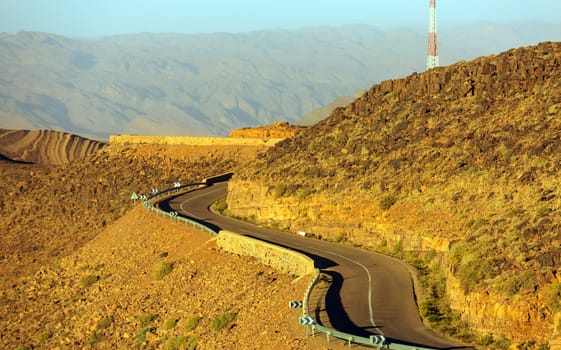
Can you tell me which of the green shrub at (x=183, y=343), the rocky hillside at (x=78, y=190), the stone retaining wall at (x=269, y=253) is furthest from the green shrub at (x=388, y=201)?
the rocky hillside at (x=78, y=190)

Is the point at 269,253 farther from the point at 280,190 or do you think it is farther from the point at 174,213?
the point at 174,213

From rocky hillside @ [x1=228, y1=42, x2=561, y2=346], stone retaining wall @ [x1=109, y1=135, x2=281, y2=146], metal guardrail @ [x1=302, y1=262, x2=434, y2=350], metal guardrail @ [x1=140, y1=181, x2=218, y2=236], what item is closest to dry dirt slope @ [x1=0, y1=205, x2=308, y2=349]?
metal guardrail @ [x1=140, y1=181, x2=218, y2=236]

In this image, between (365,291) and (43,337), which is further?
(43,337)

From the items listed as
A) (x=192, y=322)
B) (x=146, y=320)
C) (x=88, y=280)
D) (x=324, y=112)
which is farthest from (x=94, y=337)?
(x=324, y=112)

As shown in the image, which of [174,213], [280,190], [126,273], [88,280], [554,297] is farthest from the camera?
[174,213]

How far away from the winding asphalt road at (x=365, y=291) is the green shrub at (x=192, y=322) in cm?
407

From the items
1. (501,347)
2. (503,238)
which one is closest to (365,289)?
(503,238)

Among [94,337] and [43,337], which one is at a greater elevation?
[94,337]

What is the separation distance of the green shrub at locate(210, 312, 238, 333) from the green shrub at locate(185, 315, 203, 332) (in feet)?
3.52

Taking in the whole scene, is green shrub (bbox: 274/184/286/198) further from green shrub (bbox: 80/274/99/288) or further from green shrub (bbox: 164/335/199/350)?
green shrub (bbox: 164/335/199/350)

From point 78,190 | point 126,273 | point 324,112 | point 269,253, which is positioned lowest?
point 324,112

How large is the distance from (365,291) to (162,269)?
442 inches

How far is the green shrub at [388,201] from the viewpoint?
3869 cm

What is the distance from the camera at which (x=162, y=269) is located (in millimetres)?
39250
